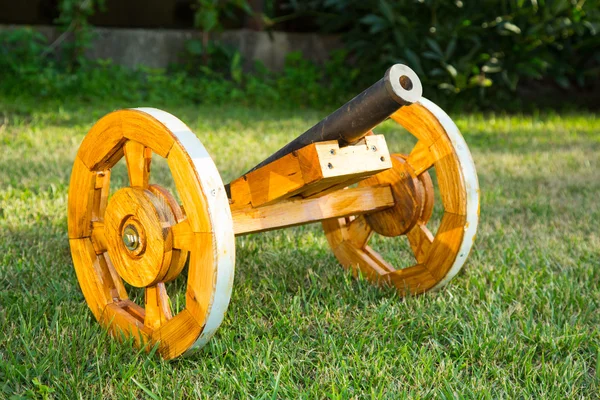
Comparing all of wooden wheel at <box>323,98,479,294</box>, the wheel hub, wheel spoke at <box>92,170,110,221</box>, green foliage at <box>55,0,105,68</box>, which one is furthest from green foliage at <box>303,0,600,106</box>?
the wheel hub

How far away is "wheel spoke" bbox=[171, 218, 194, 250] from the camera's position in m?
1.65

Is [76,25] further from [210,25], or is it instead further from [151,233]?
[151,233]

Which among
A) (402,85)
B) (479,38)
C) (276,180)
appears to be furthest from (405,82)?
(479,38)

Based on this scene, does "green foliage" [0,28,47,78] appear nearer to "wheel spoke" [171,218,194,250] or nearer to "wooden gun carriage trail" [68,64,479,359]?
"wooden gun carriage trail" [68,64,479,359]

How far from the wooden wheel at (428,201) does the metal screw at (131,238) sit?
0.84 metres

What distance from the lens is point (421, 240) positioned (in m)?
2.17

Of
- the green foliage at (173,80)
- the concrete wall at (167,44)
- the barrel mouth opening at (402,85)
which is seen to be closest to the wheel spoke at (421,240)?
the barrel mouth opening at (402,85)

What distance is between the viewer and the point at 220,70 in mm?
6984

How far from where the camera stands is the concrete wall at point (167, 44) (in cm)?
691

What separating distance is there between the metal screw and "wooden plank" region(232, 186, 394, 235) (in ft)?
0.88

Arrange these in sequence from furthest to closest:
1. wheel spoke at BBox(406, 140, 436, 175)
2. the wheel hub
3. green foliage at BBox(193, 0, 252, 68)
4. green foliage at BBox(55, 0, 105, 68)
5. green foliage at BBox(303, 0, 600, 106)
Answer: green foliage at BBox(193, 0, 252, 68) < green foliage at BBox(55, 0, 105, 68) < green foliage at BBox(303, 0, 600, 106) < wheel spoke at BBox(406, 140, 436, 175) < the wheel hub

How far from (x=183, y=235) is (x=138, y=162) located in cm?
30

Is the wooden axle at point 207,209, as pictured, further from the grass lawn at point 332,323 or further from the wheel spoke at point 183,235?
the grass lawn at point 332,323

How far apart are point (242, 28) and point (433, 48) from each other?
102 inches
